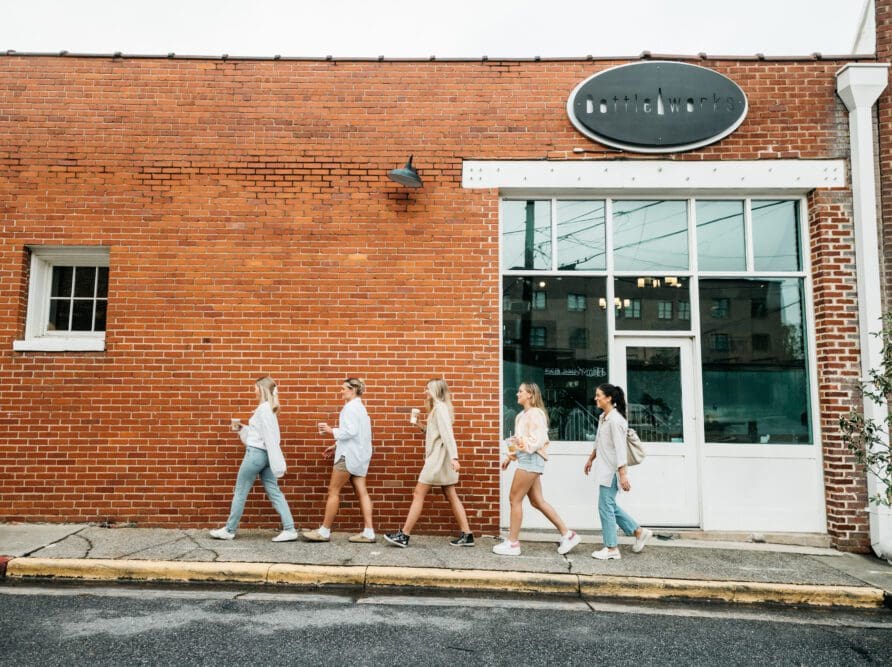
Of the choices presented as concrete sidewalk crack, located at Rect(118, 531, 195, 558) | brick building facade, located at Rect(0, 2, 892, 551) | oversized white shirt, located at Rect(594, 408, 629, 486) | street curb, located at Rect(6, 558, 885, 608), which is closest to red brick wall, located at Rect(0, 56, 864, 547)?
brick building facade, located at Rect(0, 2, 892, 551)

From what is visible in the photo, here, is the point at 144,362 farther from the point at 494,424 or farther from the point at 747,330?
the point at 747,330

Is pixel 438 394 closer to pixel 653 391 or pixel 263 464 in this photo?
pixel 263 464

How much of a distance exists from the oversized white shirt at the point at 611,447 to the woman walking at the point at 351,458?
2473mm

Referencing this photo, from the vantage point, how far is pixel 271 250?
7.25m

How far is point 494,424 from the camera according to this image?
701cm

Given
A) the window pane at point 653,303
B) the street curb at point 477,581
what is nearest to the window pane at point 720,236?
the window pane at point 653,303

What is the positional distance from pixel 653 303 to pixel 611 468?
229 centimetres

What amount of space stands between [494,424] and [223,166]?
14.9ft

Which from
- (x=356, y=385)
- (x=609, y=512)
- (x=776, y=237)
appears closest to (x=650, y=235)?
(x=776, y=237)

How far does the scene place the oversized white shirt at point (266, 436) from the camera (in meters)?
6.39

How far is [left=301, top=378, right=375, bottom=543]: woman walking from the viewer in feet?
21.0

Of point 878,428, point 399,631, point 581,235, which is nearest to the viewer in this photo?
point 399,631

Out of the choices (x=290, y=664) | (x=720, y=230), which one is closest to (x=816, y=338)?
(x=720, y=230)

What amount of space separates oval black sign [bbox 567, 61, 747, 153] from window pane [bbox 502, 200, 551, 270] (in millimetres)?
1109
